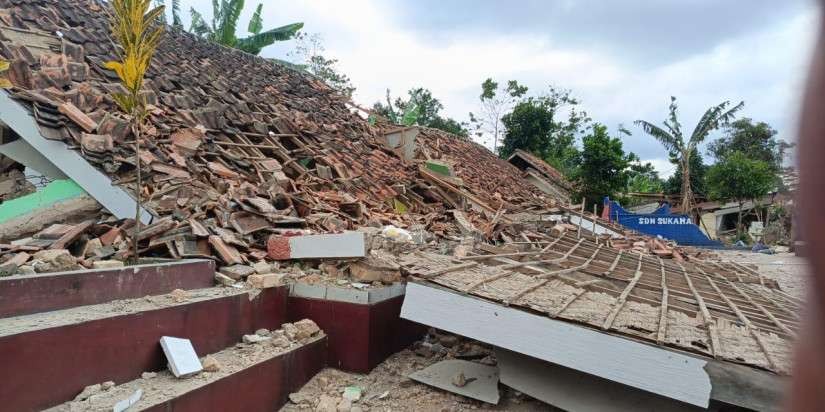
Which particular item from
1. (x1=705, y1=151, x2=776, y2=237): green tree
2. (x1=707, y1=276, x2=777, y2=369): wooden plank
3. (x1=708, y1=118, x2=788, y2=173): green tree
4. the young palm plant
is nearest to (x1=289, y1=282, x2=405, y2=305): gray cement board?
the young palm plant

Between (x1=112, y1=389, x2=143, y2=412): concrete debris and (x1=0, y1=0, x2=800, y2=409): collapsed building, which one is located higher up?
(x1=0, y1=0, x2=800, y2=409): collapsed building

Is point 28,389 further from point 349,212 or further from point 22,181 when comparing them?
point 349,212

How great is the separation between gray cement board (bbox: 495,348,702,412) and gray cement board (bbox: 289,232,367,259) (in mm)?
1585

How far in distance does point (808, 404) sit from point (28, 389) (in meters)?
3.06

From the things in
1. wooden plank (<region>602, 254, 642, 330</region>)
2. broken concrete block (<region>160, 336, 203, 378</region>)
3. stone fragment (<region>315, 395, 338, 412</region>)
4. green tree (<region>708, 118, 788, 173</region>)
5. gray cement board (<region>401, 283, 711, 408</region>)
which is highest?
green tree (<region>708, 118, 788, 173</region>)

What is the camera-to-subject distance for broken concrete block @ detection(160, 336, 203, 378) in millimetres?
2879

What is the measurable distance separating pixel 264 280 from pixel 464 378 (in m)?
1.86

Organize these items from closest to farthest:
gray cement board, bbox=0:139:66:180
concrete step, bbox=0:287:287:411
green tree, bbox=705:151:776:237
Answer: concrete step, bbox=0:287:287:411, gray cement board, bbox=0:139:66:180, green tree, bbox=705:151:776:237

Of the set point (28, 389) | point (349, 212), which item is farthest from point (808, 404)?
point (349, 212)

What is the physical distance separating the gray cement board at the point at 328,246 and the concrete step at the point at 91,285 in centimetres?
94

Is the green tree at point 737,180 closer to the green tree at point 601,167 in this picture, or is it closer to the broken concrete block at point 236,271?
the green tree at point 601,167

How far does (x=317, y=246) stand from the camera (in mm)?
4523

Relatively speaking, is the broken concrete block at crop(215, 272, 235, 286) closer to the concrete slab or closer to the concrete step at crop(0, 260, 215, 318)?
the concrete step at crop(0, 260, 215, 318)

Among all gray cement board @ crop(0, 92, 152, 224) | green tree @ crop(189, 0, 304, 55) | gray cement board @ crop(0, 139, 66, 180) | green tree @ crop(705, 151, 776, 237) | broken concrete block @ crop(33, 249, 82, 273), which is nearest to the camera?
broken concrete block @ crop(33, 249, 82, 273)
